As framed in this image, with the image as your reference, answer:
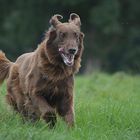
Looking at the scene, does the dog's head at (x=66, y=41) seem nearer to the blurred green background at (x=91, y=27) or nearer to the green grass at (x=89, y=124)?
the green grass at (x=89, y=124)

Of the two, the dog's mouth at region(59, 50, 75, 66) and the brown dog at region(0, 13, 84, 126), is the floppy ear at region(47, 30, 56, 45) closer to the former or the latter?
the brown dog at region(0, 13, 84, 126)

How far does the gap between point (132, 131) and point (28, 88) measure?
1.59 meters

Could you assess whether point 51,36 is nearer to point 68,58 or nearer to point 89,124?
point 68,58

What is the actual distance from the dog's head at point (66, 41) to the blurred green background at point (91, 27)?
956 inches

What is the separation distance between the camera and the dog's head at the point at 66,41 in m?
11.5

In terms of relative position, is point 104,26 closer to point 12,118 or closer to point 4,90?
point 4,90

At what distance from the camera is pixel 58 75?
11.8 metres

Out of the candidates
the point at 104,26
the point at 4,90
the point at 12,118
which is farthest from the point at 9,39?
the point at 12,118

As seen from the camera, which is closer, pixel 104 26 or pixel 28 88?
pixel 28 88

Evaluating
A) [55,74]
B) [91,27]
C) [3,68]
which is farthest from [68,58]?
[91,27]

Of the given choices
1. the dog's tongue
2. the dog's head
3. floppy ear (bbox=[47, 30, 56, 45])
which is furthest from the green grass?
floppy ear (bbox=[47, 30, 56, 45])

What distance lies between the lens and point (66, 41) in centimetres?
1159

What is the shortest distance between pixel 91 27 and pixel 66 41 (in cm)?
2720

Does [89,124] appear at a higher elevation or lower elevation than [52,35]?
lower
